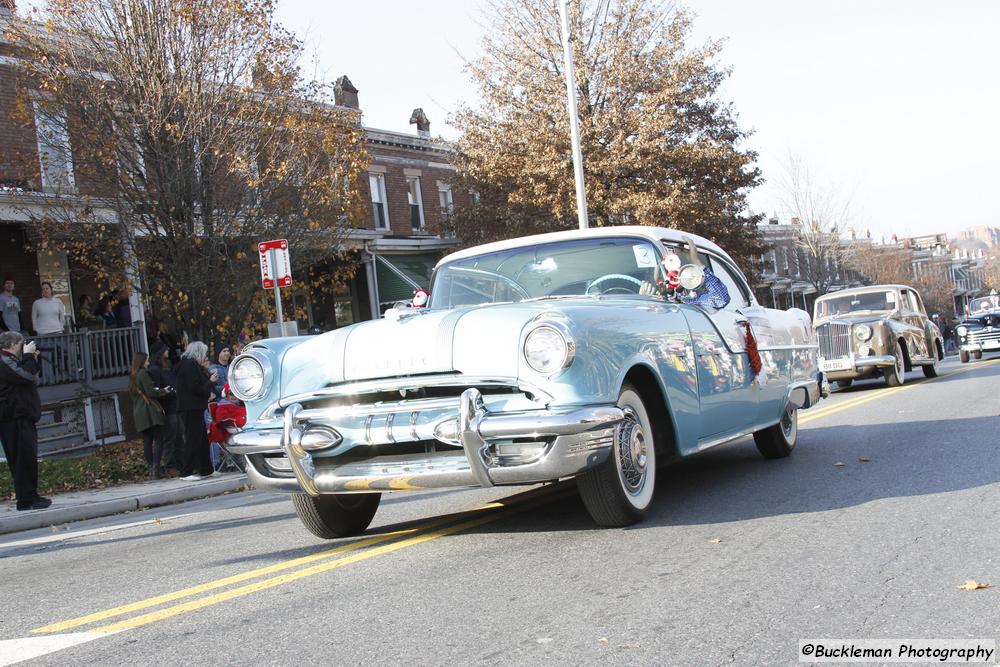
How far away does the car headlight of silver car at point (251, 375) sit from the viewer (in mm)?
5574

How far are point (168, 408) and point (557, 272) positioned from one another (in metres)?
8.51

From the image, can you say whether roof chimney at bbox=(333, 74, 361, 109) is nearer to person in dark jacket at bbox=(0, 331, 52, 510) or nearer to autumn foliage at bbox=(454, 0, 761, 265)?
autumn foliage at bbox=(454, 0, 761, 265)

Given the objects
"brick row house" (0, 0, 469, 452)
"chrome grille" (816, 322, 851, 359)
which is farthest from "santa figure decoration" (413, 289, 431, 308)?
"chrome grille" (816, 322, 851, 359)

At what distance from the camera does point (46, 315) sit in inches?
685

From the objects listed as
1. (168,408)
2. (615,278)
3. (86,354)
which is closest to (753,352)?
(615,278)

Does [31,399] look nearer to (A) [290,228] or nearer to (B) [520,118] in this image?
Result: (A) [290,228]

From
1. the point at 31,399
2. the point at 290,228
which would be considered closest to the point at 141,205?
the point at 290,228

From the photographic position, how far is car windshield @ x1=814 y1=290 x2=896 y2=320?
65.7 feet

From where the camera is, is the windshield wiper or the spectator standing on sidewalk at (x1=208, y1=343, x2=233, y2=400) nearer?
the windshield wiper

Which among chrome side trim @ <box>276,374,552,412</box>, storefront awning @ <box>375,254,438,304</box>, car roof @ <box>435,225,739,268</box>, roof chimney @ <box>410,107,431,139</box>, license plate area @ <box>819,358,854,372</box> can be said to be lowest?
license plate area @ <box>819,358,854,372</box>

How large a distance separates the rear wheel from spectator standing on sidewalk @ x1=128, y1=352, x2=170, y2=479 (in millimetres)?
12515

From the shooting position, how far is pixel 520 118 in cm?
2845

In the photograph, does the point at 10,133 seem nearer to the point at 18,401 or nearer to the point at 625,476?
the point at 18,401

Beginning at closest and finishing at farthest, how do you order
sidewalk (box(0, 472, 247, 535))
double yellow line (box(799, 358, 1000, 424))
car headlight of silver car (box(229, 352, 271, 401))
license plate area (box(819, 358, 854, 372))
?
car headlight of silver car (box(229, 352, 271, 401))
sidewalk (box(0, 472, 247, 535))
double yellow line (box(799, 358, 1000, 424))
license plate area (box(819, 358, 854, 372))
